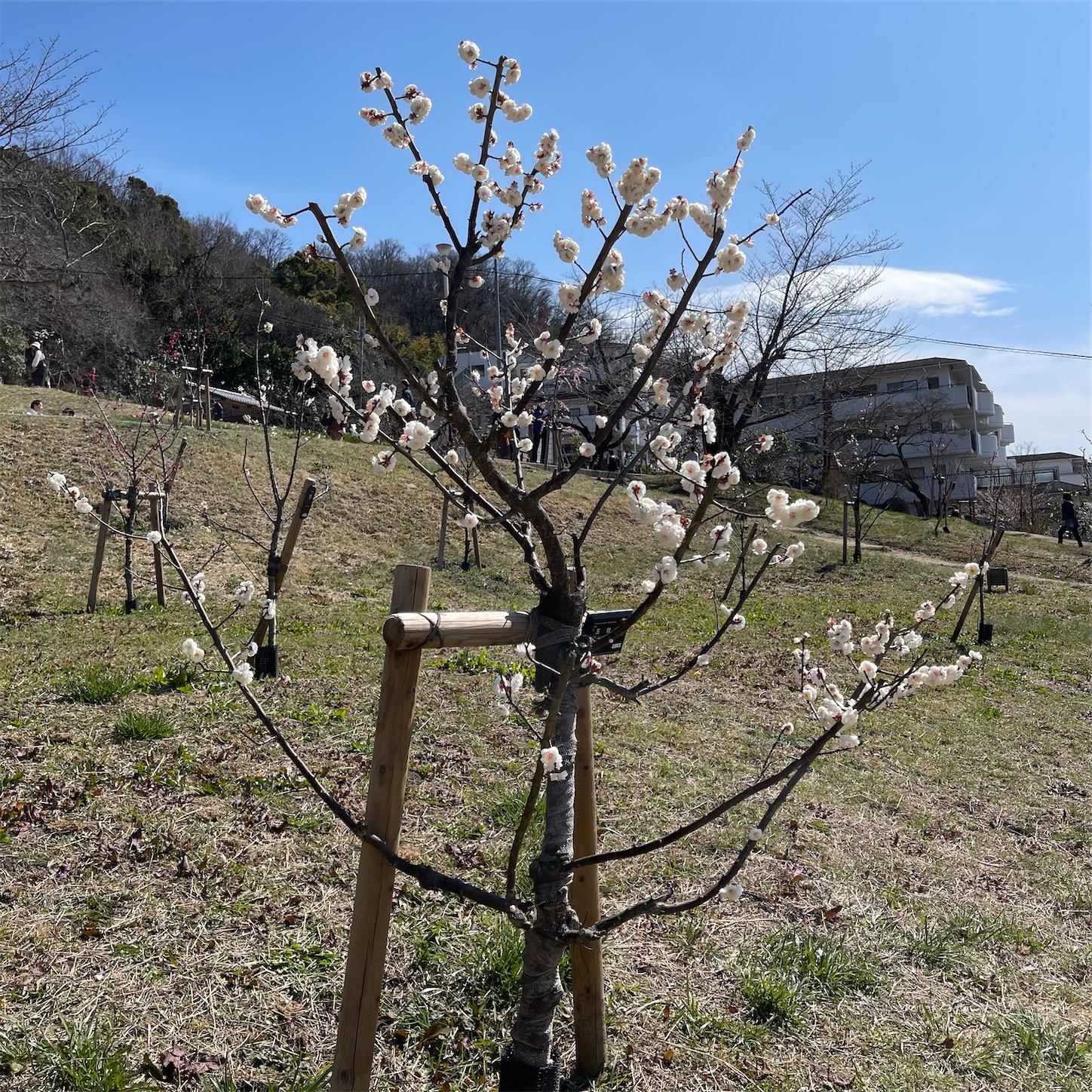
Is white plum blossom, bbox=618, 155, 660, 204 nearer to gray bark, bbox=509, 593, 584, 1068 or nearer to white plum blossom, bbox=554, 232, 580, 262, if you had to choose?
white plum blossom, bbox=554, 232, 580, 262

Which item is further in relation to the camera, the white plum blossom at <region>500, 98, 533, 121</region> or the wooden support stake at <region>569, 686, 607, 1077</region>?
the wooden support stake at <region>569, 686, 607, 1077</region>

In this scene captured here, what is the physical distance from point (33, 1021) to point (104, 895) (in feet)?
2.16

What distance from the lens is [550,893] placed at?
1989mm

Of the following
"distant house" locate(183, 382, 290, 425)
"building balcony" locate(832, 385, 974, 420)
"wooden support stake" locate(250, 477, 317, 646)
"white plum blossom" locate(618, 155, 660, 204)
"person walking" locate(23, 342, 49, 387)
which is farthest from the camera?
"building balcony" locate(832, 385, 974, 420)

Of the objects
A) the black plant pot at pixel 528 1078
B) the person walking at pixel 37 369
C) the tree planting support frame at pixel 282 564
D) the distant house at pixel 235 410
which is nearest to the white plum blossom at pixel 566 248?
the black plant pot at pixel 528 1078

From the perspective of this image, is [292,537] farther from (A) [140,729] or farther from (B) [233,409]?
(B) [233,409]

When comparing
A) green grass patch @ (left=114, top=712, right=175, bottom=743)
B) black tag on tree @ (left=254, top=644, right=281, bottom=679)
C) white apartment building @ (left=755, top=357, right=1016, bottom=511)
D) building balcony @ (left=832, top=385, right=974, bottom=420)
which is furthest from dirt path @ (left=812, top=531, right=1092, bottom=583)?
building balcony @ (left=832, top=385, right=974, bottom=420)

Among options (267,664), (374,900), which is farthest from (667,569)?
(267,664)

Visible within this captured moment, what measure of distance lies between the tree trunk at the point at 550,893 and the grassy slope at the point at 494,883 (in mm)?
408

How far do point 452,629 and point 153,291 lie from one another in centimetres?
3318

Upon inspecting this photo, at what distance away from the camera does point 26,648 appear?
20.4 ft

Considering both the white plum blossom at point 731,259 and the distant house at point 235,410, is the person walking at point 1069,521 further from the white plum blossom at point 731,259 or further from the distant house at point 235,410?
the white plum blossom at point 731,259

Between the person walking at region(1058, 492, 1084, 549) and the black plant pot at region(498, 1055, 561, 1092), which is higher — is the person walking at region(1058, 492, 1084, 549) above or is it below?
above

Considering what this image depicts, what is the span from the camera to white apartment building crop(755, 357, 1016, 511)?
25.1m
